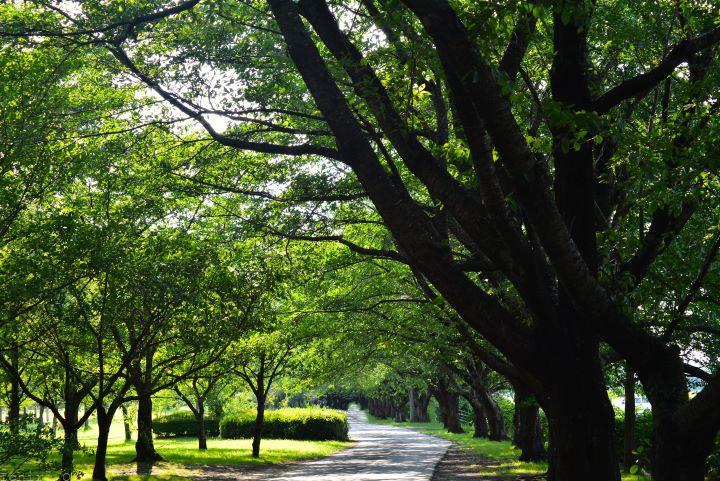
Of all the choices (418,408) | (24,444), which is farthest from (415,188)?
(418,408)

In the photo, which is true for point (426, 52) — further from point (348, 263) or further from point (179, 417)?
point (179, 417)

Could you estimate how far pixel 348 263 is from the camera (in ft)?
50.1

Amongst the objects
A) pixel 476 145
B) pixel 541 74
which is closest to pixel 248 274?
pixel 541 74

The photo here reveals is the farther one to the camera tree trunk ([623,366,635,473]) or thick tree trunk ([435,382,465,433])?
thick tree trunk ([435,382,465,433])

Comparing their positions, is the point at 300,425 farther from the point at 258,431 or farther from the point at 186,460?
the point at 186,460

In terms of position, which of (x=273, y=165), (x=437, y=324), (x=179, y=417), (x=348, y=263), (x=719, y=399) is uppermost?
(x=273, y=165)

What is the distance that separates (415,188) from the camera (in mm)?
13625

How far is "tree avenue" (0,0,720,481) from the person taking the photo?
4.95 meters

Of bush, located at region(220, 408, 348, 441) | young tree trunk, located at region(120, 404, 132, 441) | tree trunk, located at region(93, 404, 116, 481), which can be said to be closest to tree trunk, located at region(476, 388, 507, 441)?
bush, located at region(220, 408, 348, 441)

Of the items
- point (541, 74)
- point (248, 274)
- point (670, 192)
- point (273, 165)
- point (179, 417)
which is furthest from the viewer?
point (179, 417)

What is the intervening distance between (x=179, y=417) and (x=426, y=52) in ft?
143

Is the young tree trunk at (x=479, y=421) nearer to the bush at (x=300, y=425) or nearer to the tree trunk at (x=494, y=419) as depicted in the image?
the tree trunk at (x=494, y=419)

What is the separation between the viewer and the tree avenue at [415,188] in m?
4.95

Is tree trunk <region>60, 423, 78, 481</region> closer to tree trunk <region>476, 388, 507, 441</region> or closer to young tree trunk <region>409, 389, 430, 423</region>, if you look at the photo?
tree trunk <region>476, 388, 507, 441</region>
